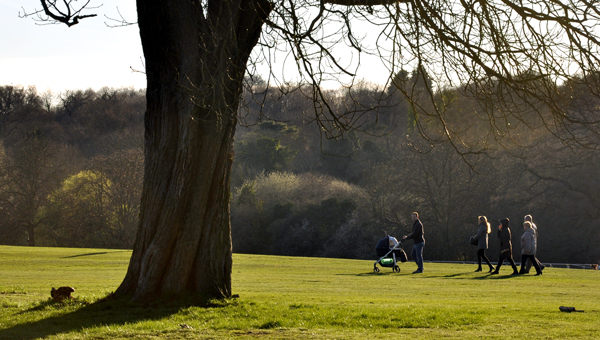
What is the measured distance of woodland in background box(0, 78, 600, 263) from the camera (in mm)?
37719

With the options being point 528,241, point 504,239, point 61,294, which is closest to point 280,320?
point 61,294

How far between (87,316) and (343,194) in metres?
41.0

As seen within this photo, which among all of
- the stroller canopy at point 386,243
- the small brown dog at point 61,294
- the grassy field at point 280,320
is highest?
the stroller canopy at point 386,243

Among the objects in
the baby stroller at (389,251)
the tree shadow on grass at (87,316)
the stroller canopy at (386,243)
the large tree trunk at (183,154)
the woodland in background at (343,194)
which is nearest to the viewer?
the tree shadow on grass at (87,316)

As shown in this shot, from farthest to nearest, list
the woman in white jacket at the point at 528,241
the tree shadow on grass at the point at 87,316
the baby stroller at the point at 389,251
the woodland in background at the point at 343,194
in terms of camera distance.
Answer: the woodland in background at the point at 343,194 < the baby stroller at the point at 389,251 < the woman in white jacket at the point at 528,241 < the tree shadow on grass at the point at 87,316

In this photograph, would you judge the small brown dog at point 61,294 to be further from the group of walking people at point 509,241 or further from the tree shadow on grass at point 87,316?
the group of walking people at point 509,241

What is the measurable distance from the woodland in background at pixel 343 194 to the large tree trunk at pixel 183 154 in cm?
1935

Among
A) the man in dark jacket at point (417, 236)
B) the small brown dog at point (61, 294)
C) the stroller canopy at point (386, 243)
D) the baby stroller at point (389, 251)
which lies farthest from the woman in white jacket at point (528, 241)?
the small brown dog at point (61, 294)

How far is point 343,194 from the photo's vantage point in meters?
48.4

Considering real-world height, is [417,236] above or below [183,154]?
below

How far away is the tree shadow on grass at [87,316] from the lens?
6.87 meters

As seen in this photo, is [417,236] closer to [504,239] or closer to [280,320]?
[504,239]

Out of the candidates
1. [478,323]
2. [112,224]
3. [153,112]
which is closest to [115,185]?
[112,224]

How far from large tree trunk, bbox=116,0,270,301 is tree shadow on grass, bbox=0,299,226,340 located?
12.7 inches
